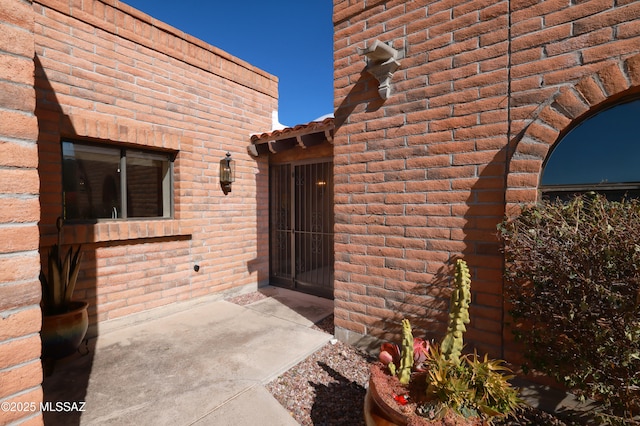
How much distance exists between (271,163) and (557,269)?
487 centimetres

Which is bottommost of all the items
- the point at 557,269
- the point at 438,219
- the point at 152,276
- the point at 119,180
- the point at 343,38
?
the point at 152,276

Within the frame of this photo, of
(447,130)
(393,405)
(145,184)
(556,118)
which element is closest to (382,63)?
(447,130)

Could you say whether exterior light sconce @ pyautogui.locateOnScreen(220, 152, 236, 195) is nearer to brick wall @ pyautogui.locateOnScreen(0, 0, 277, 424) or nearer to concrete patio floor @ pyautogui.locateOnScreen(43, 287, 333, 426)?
brick wall @ pyautogui.locateOnScreen(0, 0, 277, 424)

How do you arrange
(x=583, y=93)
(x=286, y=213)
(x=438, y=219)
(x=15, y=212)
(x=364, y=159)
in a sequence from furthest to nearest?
(x=286, y=213), (x=364, y=159), (x=438, y=219), (x=583, y=93), (x=15, y=212)

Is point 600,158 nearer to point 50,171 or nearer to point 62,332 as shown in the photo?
point 62,332

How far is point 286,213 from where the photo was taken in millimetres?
5629

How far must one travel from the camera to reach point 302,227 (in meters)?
5.36

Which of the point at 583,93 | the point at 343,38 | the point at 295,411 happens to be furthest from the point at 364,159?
the point at 295,411

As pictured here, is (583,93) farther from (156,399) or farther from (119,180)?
(119,180)

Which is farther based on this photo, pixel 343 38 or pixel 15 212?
pixel 343 38

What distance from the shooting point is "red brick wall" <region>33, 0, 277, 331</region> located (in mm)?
3221

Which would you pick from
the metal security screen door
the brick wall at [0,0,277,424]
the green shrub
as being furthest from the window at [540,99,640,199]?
the brick wall at [0,0,277,424]

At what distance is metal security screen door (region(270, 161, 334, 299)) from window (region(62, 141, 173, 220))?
2059 millimetres

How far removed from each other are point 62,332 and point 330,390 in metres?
2.70
